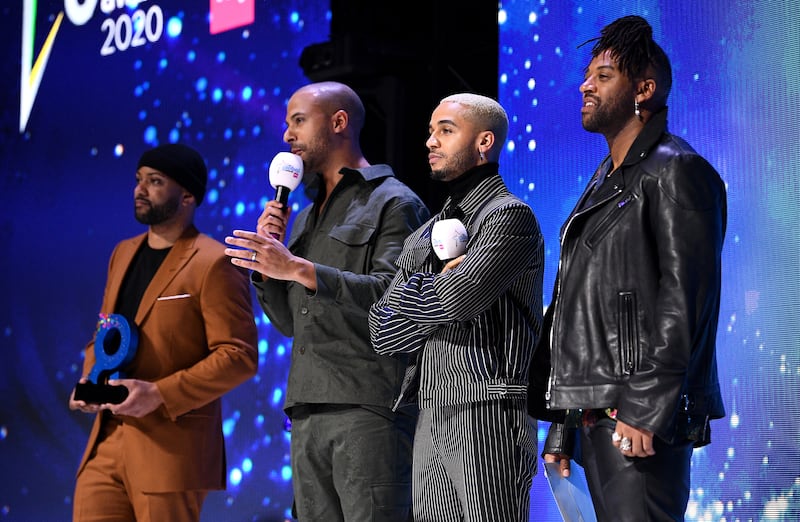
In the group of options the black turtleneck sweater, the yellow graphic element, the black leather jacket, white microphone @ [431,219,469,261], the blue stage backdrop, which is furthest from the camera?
the yellow graphic element

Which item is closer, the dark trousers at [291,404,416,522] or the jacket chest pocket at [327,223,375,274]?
the dark trousers at [291,404,416,522]

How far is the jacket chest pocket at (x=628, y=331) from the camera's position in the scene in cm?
218

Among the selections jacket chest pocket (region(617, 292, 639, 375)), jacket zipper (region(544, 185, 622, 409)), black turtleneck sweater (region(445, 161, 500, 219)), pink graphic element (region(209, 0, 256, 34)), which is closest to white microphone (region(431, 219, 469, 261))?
black turtleneck sweater (region(445, 161, 500, 219))

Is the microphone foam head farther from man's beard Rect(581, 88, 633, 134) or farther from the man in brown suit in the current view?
man's beard Rect(581, 88, 633, 134)

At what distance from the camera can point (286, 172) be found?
315 centimetres

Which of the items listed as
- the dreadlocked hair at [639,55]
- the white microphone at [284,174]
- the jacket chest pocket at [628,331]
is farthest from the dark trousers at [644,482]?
the white microphone at [284,174]

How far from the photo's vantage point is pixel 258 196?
4.81 m

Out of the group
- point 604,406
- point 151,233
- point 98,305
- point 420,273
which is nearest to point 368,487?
point 420,273

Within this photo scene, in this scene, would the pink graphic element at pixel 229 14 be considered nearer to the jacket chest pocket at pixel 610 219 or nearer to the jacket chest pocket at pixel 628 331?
the jacket chest pocket at pixel 610 219

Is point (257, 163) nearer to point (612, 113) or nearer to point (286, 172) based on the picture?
point (286, 172)

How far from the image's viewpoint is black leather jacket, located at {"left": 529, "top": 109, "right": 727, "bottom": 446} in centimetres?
210

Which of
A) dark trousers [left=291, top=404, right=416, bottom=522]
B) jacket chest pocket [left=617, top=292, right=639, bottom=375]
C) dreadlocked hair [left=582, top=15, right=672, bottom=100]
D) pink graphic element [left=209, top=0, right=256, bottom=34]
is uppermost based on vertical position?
pink graphic element [left=209, top=0, right=256, bottom=34]

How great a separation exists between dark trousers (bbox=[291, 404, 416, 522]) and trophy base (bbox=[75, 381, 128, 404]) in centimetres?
78

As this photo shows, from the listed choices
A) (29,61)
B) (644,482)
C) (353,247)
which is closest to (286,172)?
(353,247)
